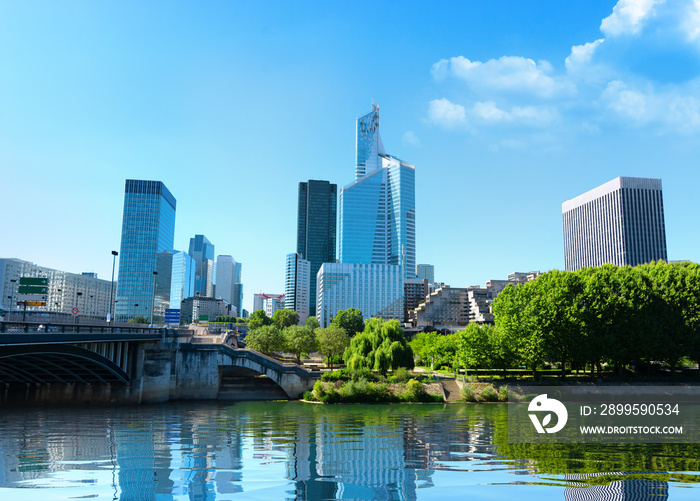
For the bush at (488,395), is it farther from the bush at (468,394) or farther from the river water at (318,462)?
the river water at (318,462)

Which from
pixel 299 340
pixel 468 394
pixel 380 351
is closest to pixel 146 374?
pixel 380 351

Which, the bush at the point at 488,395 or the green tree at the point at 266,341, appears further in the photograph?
the green tree at the point at 266,341

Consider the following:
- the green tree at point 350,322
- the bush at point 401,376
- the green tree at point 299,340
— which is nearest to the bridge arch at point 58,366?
the bush at point 401,376

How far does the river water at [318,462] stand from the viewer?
19844 mm

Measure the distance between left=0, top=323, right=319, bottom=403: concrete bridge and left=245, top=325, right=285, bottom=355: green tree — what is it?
22704 millimetres

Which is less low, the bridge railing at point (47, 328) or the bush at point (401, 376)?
the bridge railing at point (47, 328)

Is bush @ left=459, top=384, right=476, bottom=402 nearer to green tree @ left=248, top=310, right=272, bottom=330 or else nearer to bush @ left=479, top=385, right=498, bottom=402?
bush @ left=479, top=385, right=498, bottom=402

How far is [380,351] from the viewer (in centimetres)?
7150

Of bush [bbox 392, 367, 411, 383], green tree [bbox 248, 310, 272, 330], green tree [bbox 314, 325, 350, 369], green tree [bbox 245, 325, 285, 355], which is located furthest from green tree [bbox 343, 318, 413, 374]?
green tree [bbox 248, 310, 272, 330]

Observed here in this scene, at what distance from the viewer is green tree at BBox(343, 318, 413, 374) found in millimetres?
70750

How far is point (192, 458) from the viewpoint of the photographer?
2764 cm

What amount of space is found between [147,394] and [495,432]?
48.7 meters

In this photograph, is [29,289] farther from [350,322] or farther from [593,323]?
[350,322]

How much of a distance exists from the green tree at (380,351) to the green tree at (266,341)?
25.5m
